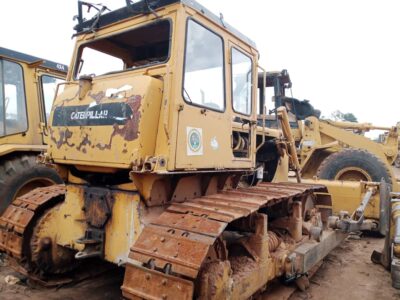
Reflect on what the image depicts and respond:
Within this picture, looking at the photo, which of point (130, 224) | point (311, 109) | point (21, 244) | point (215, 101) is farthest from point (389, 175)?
point (21, 244)

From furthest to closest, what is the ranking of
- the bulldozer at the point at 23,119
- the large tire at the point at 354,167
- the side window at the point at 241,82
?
the large tire at the point at 354,167, the bulldozer at the point at 23,119, the side window at the point at 241,82

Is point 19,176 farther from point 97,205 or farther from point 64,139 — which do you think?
point 97,205

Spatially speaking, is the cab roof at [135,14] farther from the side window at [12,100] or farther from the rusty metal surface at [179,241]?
the side window at [12,100]

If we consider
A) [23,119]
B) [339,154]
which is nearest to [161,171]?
[23,119]

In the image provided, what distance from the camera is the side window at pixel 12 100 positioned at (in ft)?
19.2

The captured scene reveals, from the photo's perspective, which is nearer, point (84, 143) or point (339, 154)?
point (84, 143)

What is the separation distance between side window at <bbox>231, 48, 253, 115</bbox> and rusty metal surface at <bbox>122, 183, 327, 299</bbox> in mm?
1203

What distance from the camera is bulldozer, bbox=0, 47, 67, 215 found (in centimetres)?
531

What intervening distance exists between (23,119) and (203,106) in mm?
3994

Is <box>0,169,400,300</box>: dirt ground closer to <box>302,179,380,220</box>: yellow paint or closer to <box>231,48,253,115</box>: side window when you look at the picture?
<box>302,179,380,220</box>: yellow paint

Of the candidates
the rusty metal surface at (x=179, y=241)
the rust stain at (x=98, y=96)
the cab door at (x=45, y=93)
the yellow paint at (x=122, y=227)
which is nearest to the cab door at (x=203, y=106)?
the rusty metal surface at (x=179, y=241)

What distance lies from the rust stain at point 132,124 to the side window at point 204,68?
43 centimetres

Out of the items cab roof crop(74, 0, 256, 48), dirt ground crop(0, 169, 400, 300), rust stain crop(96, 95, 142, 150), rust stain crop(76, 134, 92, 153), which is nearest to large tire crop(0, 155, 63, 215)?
dirt ground crop(0, 169, 400, 300)

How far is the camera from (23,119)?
6.07m
